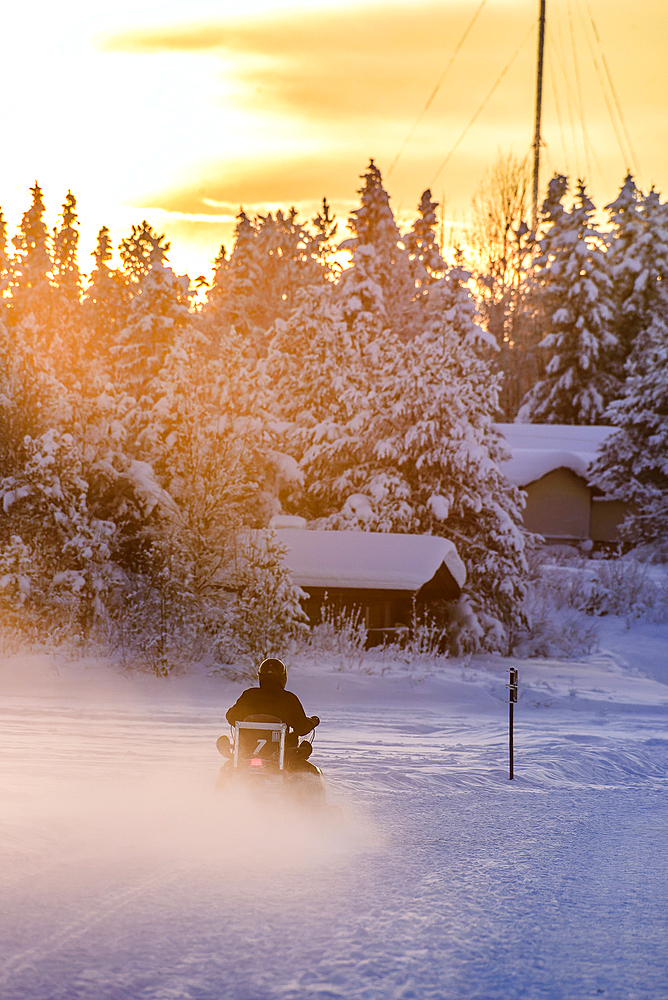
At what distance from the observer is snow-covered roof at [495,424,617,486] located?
137 ft

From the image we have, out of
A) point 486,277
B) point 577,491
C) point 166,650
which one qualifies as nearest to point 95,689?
point 166,650

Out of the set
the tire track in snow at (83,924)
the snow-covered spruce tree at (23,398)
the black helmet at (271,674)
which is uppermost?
the snow-covered spruce tree at (23,398)

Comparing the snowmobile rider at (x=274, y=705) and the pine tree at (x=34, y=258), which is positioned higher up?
the pine tree at (x=34, y=258)

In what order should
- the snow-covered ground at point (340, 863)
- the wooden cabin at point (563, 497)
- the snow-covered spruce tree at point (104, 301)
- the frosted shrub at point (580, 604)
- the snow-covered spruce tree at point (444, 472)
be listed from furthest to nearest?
the snow-covered spruce tree at point (104, 301)
the wooden cabin at point (563, 497)
the snow-covered spruce tree at point (444, 472)
the frosted shrub at point (580, 604)
the snow-covered ground at point (340, 863)

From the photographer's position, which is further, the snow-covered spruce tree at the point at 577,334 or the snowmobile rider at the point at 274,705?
the snow-covered spruce tree at the point at 577,334

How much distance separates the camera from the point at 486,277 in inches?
2648

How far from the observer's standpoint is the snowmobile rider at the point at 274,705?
25.3 feet

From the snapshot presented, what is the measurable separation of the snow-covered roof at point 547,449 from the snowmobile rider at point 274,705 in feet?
99.4

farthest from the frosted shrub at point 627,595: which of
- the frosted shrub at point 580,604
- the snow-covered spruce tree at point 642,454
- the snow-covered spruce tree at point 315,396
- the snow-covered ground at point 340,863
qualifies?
the snow-covered ground at point 340,863

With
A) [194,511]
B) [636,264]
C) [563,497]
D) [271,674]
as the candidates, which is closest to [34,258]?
[636,264]

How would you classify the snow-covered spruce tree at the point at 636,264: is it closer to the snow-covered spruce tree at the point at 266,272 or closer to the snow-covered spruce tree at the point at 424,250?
the snow-covered spruce tree at the point at 424,250

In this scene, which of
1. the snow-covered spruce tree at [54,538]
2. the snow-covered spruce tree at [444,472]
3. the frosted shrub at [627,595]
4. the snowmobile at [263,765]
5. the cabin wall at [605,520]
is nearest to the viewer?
the snowmobile at [263,765]

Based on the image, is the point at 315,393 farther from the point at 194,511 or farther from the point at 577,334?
the point at 577,334

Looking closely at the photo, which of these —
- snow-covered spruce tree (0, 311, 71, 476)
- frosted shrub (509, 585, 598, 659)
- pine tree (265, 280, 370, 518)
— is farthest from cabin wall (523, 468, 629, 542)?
snow-covered spruce tree (0, 311, 71, 476)
